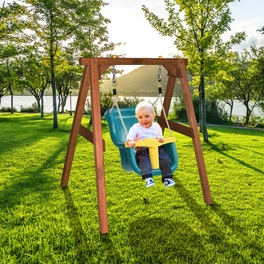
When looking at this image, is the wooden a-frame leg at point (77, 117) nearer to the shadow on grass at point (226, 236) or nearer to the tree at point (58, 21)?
the shadow on grass at point (226, 236)

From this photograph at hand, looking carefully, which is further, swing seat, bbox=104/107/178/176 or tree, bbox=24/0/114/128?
tree, bbox=24/0/114/128

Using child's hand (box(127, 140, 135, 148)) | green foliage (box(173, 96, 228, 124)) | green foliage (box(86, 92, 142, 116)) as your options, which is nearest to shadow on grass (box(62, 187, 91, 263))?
child's hand (box(127, 140, 135, 148))

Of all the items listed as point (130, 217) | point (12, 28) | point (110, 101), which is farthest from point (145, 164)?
point (110, 101)

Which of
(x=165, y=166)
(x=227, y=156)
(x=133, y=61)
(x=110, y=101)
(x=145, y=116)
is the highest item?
(x=133, y=61)

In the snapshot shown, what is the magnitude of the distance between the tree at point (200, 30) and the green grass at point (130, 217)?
380 cm

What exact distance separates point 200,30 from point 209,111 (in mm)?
9406

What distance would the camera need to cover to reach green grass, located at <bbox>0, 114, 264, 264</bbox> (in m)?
2.71

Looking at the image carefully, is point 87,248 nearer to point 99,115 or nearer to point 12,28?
point 99,115

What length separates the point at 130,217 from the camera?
11.4ft

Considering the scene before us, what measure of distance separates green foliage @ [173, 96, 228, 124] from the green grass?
1171 centimetres

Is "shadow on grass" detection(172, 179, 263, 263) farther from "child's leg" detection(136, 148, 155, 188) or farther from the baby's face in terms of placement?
the baby's face

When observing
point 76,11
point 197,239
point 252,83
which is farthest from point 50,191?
point 252,83

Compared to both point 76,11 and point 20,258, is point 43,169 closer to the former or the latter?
point 20,258

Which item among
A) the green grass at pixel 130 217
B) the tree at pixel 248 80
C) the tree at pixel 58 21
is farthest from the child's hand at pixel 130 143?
the tree at pixel 248 80
